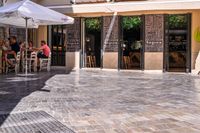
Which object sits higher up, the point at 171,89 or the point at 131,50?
the point at 131,50

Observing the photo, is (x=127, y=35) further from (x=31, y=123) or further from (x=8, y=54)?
(x=31, y=123)

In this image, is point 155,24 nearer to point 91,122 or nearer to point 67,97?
point 67,97

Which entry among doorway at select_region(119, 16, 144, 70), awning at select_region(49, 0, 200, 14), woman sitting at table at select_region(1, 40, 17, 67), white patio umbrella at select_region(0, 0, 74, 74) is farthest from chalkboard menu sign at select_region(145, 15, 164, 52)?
woman sitting at table at select_region(1, 40, 17, 67)

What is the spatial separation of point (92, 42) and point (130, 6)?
315 centimetres

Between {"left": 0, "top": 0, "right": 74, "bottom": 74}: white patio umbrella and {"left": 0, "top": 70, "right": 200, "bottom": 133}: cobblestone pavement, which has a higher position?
{"left": 0, "top": 0, "right": 74, "bottom": 74}: white patio umbrella

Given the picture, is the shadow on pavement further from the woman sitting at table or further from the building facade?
the building facade

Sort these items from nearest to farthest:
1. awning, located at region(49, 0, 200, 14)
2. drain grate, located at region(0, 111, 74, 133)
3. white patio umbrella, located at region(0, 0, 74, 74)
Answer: drain grate, located at region(0, 111, 74, 133)
white patio umbrella, located at region(0, 0, 74, 74)
awning, located at region(49, 0, 200, 14)

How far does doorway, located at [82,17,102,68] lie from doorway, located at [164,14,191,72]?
3.58 metres

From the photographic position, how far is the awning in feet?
58.3

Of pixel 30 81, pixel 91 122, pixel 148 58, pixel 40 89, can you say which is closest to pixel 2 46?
pixel 30 81

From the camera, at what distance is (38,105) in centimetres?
896

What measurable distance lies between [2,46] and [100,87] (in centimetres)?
615

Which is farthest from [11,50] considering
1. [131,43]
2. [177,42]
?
[177,42]

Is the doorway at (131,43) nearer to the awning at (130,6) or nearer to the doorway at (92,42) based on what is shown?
the awning at (130,6)
